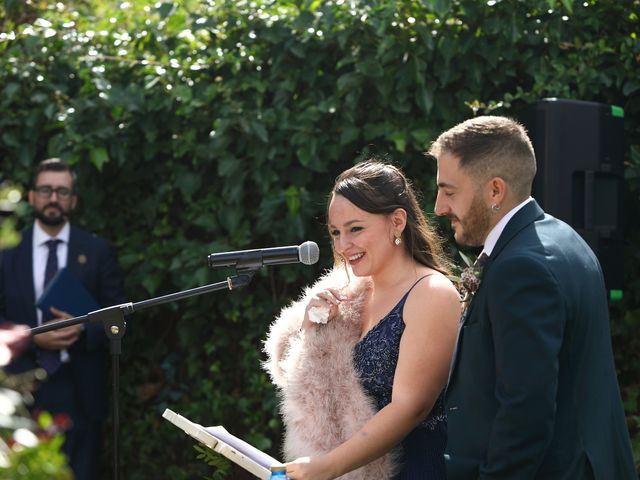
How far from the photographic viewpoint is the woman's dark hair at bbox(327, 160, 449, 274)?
320cm

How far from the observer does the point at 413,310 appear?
3.04m

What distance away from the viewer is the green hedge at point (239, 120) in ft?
15.7

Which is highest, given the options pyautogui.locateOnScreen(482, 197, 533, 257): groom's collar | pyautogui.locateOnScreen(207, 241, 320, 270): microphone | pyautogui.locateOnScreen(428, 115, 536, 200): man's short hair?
pyautogui.locateOnScreen(428, 115, 536, 200): man's short hair

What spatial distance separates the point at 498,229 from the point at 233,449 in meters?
0.94

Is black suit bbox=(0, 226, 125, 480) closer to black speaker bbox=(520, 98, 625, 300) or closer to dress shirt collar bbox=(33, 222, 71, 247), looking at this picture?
dress shirt collar bbox=(33, 222, 71, 247)

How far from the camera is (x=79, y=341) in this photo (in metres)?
5.25

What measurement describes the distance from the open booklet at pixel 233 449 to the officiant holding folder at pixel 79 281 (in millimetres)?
2587

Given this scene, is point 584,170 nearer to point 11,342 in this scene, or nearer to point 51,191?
point 51,191

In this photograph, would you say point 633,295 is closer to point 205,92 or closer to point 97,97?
point 205,92

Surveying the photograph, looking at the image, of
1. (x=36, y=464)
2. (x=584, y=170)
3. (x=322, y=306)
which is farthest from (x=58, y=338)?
(x=36, y=464)

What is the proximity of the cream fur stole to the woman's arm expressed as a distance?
10cm

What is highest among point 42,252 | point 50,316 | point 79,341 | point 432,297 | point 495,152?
point 495,152

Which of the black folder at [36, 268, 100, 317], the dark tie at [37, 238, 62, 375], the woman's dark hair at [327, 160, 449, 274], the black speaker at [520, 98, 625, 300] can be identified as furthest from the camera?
the dark tie at [37, 238, 62, 375]

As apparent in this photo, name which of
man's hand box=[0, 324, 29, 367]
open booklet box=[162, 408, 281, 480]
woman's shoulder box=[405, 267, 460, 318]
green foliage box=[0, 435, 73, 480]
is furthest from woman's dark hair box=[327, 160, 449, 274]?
green foliage box=[0, 435, 73, 480]
